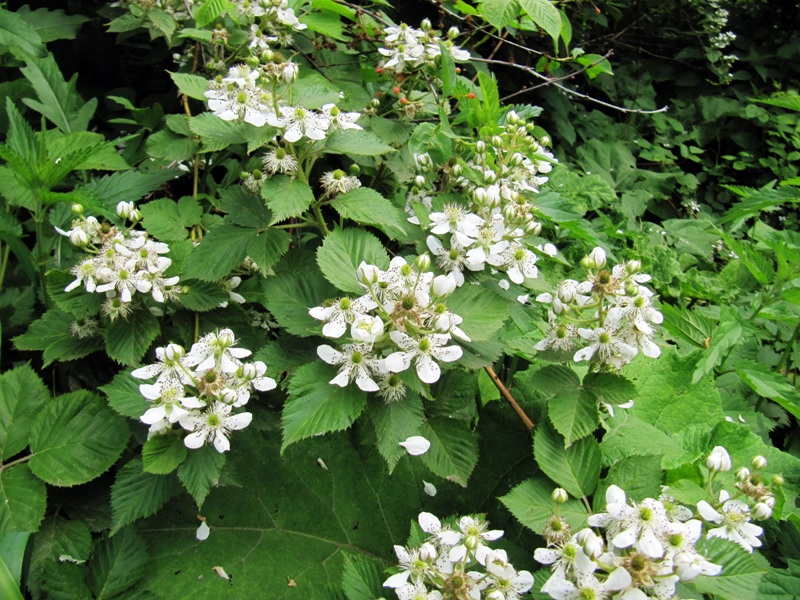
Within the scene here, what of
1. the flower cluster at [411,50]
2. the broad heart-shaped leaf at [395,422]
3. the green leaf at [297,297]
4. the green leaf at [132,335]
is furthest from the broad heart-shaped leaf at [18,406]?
the flower cluster at [411,50]

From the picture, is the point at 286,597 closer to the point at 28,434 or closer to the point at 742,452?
the point at 28,434

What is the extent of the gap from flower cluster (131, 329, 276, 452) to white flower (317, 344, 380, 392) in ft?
0.51

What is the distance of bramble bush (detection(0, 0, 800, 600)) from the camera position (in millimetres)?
1195

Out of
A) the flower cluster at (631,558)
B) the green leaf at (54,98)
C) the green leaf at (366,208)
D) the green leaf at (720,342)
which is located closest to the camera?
the flower cluster at (631,558)

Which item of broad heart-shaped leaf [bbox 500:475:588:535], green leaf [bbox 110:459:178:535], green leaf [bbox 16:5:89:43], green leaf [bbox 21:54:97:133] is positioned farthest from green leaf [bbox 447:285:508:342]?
green leaf [bbox 16:5:89:43]

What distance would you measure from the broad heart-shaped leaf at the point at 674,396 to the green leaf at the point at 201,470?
1256mm

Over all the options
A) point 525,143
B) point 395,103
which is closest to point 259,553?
point 525,143

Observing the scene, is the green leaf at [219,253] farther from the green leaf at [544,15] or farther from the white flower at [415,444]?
the green leaf at [544,15]

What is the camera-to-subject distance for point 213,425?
1.23m

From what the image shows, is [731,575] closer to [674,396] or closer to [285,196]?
[674,396]

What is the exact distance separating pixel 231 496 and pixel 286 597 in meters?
0.30

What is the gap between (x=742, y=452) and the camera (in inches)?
67.8

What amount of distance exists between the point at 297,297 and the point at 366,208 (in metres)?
0.26

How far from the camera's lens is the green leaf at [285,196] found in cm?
134
